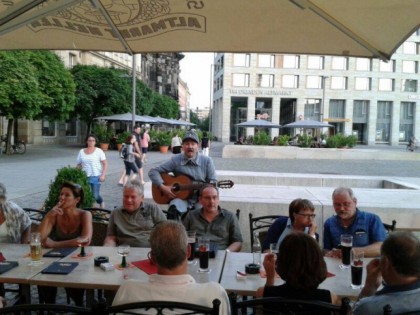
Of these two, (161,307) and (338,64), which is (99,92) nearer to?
(161,307)

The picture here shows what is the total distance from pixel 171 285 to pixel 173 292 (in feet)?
0.15

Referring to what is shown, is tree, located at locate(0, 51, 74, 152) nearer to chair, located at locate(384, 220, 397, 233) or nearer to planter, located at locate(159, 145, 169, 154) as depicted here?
planter, located at locate(159, 145, 169, 154)

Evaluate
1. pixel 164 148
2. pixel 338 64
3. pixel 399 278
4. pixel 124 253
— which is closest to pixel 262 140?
pixel 164 148

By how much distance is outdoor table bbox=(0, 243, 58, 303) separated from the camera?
3064 millimetres

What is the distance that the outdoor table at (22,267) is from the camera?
3.06 metres

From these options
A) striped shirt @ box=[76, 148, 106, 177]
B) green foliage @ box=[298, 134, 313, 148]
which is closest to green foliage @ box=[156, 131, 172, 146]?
green foliage @ box=[298, 134, 313, 148]

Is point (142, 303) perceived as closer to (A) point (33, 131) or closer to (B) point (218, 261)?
(B) point (218, 261)

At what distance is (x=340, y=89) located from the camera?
7031cm

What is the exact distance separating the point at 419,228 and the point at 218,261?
12.5 feet

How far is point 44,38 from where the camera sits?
4434 millimetres

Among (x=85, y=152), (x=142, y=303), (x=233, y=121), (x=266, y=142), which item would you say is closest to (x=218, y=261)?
(x=142, y=303)

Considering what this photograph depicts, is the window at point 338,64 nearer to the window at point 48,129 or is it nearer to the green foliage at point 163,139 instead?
the green foliage at point 163,139

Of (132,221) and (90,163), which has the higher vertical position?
(90,163)

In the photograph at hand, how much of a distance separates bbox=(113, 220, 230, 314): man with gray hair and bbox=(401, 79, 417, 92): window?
250 ft
